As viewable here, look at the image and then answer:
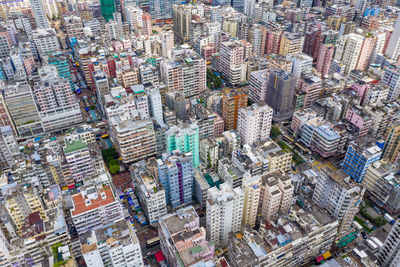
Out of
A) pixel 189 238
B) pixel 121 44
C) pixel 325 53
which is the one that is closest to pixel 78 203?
pixel 189 238

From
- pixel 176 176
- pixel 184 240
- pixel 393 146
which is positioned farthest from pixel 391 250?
pixel 176 176

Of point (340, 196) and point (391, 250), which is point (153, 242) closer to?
point (340, 196)

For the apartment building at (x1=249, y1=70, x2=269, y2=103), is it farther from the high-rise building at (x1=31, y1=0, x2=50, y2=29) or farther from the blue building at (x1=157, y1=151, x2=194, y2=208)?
the high-rise building at (x1=31, y1=0, x2=50, y2=29)

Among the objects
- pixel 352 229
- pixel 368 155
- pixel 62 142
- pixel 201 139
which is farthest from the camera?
pixel 201 139

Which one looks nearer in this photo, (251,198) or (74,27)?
(251,198)

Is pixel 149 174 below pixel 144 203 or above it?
above

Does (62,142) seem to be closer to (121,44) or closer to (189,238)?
(189,238)
